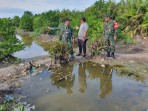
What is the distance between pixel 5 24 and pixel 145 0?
355 inches

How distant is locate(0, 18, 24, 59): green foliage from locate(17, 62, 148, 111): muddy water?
2.84 m

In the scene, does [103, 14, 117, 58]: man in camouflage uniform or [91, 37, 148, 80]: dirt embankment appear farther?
[103, 14, 117, 58]: man in camouflage uniform

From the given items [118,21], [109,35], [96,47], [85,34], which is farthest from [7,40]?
[118,21]

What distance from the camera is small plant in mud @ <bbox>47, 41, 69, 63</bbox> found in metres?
9.56

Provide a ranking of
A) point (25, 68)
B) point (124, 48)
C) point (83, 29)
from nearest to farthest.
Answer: point (25, 68), point (83, 29), point (124, 48)

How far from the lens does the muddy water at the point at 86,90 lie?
583cm

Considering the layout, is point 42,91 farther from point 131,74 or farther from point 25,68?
point 131,74

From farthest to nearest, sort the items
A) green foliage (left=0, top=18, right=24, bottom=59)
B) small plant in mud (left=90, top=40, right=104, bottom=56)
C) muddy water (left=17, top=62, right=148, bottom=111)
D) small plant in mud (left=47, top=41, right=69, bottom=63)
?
green foliage (left=0, top=18, right=24, bottom=59) < small plant in mud (left=90, top=40, right=104, bottom=56) < small plant in mud (left=47, top=41, right=69, bottom=63) < muddy water (left=17, top=62, right=148, bottom=111)

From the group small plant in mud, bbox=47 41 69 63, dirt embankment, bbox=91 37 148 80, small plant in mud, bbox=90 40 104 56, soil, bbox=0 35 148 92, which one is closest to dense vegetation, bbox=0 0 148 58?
small plant in mud, bbox=90 40 104 56

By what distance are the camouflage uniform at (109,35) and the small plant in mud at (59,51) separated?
1777 millimetres

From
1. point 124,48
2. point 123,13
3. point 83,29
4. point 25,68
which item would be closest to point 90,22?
point 123,13

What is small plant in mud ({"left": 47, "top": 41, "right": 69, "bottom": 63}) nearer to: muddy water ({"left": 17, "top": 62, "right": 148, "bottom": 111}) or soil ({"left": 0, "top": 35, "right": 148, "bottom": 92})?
soil ({"left": 0, "top": 35, "right": 148, "bottom": 92})

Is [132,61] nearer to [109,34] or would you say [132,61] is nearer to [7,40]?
[109,34]

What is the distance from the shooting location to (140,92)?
6715 mm
